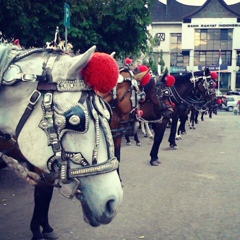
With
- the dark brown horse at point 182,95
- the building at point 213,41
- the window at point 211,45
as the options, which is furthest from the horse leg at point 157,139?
the window at point 211,45

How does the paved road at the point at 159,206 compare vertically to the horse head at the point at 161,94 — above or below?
below

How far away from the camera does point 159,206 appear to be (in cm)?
496

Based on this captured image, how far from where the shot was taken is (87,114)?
2.05 m

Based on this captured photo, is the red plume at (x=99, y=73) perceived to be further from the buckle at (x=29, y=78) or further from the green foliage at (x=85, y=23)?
the green foliage at (x=85, y=23)

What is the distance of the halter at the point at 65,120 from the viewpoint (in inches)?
80.4

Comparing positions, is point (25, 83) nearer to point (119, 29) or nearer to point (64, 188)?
point (64, 188)

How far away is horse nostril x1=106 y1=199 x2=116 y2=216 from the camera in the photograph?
208 centimetres

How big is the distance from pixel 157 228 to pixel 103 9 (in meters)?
7.36

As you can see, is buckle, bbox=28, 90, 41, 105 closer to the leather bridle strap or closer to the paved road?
the leather bridle strap

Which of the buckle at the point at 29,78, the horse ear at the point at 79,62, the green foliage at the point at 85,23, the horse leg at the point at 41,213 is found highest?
the green foliage at the point at 85,23

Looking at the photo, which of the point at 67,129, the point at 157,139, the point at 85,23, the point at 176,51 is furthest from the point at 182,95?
the point at 176,51

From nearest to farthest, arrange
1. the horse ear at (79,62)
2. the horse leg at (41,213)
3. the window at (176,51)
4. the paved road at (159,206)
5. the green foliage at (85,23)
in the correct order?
the horse ear at (79,62), the horse leg at (41,213), the paved road at (159,206), the green foliage at (85,23), the window at (176,51)

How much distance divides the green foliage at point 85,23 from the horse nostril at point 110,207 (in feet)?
20.2

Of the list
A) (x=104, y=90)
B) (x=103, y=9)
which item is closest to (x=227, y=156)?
(x=103, y=9)
